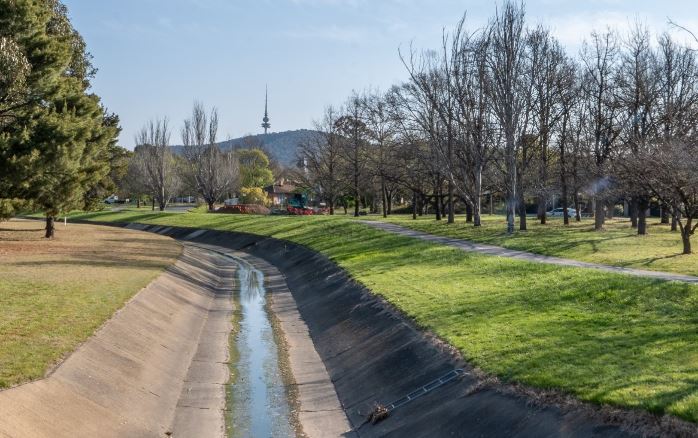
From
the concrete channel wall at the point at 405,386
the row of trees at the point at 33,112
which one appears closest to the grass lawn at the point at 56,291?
the row of trees at the point at 33,112

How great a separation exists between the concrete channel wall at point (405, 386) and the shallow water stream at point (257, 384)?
4.87 feet

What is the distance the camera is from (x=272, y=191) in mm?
147375

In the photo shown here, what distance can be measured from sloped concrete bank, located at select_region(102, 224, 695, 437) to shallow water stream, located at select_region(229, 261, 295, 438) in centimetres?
150

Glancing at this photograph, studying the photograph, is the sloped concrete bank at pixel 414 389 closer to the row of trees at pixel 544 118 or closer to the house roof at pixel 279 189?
the row of trees at pixel 544 118

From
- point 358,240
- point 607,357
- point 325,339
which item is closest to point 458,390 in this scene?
point 607,357

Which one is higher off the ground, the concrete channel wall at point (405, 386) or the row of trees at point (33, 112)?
the row of trees at point (33, 112)

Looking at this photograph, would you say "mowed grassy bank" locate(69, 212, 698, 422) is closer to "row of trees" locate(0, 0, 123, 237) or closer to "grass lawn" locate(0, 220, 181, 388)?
"grass lawn" locate(0, 220, 181, 388)

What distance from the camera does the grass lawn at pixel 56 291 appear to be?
16.5 metres

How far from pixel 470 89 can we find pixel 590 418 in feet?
144

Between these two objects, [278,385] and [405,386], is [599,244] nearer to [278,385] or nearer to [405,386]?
[278,385]

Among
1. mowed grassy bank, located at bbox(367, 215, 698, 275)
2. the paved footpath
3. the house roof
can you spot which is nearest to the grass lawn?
the paved footpath

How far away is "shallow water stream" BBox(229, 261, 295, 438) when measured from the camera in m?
16.1

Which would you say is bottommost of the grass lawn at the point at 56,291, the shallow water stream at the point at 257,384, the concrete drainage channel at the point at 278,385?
the shallow water stream at the point at 257,384

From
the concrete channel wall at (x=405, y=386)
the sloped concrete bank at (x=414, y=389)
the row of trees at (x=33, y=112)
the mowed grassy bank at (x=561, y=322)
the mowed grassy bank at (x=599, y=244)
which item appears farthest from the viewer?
the row of trees at (x=33, y=112)
